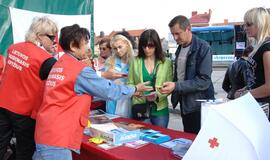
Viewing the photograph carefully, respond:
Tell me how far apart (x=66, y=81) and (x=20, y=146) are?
2.91ft

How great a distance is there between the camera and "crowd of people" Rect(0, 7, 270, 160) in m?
1.77

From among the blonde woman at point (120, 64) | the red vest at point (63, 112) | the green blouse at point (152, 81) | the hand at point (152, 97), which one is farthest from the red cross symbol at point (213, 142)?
the blonde woman at point (120, 64)

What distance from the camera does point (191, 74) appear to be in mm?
2416

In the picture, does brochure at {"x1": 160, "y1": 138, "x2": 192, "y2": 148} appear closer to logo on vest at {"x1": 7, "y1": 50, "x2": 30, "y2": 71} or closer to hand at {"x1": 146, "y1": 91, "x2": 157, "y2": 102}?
hand at {"x1": 146, "y1": 91, "x2": 157, "y2": 102}

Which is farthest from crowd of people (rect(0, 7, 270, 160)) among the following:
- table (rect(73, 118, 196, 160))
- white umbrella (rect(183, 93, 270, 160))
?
white umbrella (rect(183, 93, 270, 160))

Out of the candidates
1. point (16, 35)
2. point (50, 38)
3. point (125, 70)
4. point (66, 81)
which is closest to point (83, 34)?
point (66, 81)

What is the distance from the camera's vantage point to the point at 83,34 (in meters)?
1.91

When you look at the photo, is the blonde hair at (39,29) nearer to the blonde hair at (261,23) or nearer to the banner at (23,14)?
the banner at (23,14)

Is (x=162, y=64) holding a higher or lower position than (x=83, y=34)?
lower

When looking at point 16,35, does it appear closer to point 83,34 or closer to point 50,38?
point 50,38

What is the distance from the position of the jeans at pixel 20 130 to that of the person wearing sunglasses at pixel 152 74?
2.77ft

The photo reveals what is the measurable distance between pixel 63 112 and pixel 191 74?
1.07 meters

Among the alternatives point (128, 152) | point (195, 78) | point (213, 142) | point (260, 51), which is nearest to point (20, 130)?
point (128, 152)

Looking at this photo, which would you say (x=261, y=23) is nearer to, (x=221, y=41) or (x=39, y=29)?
(x=39, y=29)
